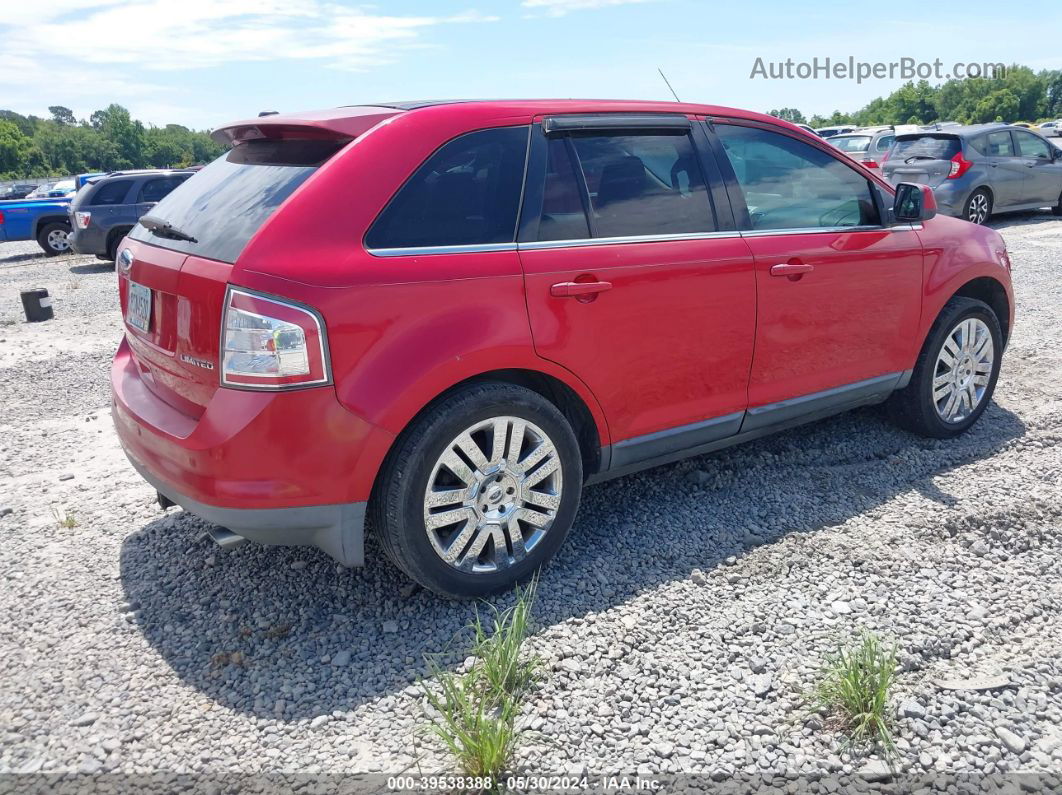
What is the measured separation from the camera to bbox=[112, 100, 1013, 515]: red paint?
2.90m

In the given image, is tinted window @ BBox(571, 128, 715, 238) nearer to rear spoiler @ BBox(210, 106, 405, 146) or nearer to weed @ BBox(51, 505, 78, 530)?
rear spoiler @ BBox(210, 106, 405, 146)

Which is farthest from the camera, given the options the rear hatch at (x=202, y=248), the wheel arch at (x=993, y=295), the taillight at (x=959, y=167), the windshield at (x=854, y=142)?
the windshield at (x=854, y=142)

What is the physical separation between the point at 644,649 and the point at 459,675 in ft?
2.15

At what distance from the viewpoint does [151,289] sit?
3.32 meters

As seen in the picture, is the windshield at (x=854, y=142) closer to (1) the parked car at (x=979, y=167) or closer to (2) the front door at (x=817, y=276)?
(1) the parked car at (x=979, y=167)

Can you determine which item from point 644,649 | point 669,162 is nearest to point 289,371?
point 644,649

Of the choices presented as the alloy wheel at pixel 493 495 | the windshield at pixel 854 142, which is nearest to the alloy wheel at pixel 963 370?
the alloy wheel at pixel 493 495

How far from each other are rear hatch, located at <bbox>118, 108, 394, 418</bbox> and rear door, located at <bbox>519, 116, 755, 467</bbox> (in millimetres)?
772

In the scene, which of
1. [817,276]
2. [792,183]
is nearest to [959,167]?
[792,183]

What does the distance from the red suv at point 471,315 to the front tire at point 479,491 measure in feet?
0.03

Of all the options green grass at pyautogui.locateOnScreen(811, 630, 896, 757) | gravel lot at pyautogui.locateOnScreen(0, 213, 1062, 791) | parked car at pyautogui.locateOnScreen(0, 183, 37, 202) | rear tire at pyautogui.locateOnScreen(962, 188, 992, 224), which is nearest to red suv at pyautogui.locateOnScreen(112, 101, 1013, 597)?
gravel lot at pyautogui.locateOnScreen(0, 213, 1062, 791)

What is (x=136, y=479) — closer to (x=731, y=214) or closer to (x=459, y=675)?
(x=459, y=675)

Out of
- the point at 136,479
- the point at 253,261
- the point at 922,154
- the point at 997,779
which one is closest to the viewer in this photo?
the point at 997,779

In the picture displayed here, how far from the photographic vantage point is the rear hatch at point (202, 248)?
3.01 meters
